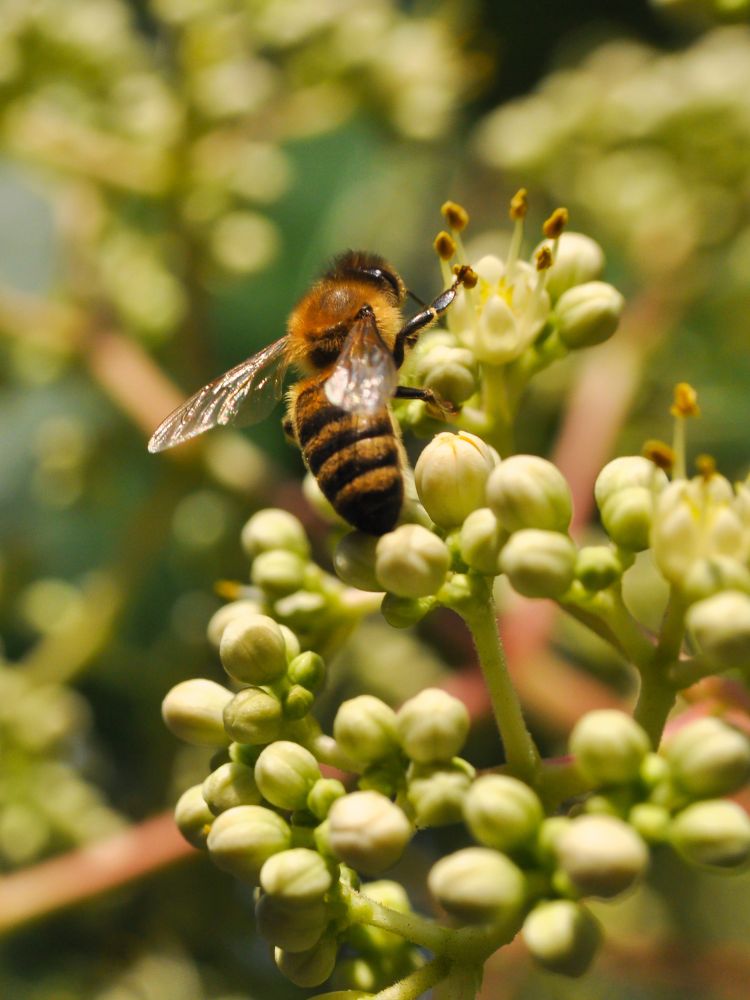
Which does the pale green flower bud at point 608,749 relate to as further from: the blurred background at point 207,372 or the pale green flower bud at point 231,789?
the blurred background at point 207,372

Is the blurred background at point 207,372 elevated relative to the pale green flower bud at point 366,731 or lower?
elevated

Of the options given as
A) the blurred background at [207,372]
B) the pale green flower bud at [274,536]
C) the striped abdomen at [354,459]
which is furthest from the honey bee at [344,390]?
the blurred background at [207,372]

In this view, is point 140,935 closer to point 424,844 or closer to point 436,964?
point 424,844

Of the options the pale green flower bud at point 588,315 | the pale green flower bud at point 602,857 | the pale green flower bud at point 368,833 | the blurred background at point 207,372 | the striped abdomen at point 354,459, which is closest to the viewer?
the pale green flower bud at point 602,857

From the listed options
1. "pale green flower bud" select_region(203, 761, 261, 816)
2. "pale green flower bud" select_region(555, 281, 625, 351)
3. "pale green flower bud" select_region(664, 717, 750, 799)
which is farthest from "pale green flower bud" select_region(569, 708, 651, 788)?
"pale green flower bud" select_region(555, 281, 625, 351)

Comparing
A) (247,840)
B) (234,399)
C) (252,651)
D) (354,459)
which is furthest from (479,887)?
(234,399)

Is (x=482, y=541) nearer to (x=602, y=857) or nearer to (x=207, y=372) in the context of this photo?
(x=602, y=857)

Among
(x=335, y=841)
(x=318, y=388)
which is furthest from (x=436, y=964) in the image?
(x=318, y=388)
